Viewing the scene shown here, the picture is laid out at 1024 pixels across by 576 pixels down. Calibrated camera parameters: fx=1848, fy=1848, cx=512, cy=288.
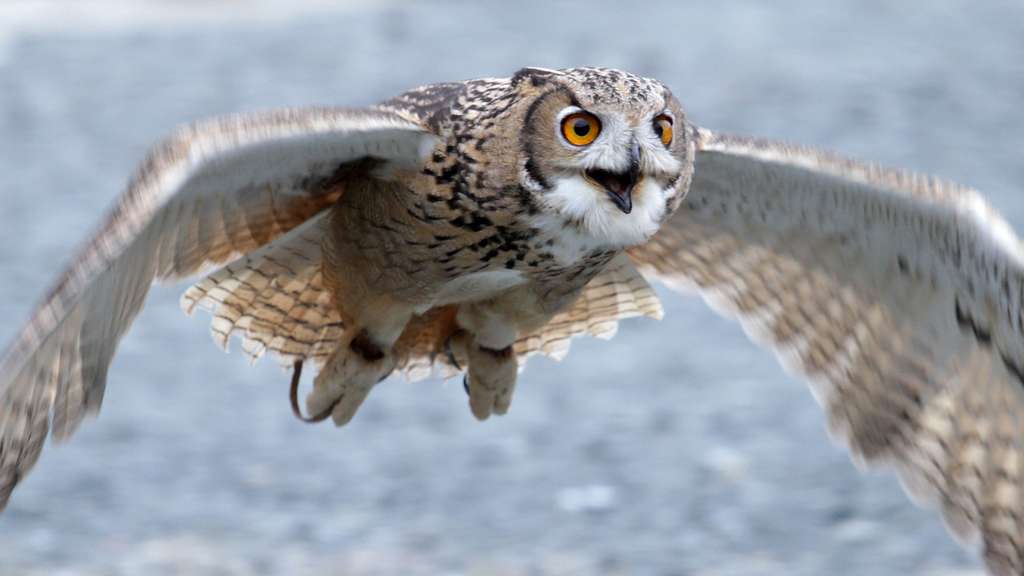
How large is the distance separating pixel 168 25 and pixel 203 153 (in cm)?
845

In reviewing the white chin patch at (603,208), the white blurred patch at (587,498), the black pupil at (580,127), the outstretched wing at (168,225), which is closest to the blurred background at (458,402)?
the white blurred patch at (587,498)

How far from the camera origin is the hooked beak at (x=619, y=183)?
14.2 ft

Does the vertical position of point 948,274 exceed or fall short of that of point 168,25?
it falls short

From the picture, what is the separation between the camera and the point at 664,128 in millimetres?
4348

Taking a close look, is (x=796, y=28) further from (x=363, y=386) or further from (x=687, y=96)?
(x=363, y=386)

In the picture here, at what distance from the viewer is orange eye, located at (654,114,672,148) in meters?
4.32

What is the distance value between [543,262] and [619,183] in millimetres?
438

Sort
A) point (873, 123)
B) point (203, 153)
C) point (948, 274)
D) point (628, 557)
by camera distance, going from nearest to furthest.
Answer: point (203, 153) < point (948, 274) < point (628, 557) < point (873, 123)

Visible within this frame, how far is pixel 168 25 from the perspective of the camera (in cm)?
1213

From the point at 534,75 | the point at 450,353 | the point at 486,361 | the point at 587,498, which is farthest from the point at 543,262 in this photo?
the point at 587,498

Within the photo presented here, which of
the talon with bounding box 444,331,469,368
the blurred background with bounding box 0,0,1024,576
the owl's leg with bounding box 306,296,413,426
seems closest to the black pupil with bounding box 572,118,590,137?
the owl's leg with bounding box 306,296,413,426

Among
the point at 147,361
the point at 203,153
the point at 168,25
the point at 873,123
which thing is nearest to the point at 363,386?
the point at 203,153

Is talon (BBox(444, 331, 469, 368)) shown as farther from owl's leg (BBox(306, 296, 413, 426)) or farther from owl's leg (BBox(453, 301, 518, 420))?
owl's leg (BBox(306, 296, 413, 426))

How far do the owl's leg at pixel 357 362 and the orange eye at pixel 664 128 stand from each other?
1114 mm
